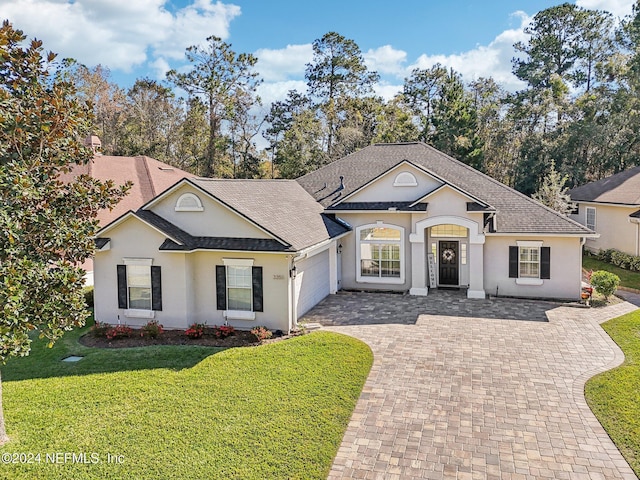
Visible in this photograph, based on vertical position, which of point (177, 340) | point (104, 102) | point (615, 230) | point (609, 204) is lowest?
point (177, 340)

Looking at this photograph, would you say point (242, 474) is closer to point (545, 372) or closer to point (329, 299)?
point (545, 372)

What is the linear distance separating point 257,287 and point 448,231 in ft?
31.4

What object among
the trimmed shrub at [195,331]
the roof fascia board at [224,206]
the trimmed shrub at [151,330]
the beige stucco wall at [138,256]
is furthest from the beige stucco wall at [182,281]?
the trimmed shrub at [195,331]

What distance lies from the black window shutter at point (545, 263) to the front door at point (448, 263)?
344cm

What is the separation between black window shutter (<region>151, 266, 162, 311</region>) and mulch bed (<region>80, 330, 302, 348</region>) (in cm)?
98

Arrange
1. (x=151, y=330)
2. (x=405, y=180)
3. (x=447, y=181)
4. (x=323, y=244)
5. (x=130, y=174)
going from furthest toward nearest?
(x=130, y=174) < (x=405, y=180) < (x=447, y=181) < (x=323, y=244) < (x=151, y=330)

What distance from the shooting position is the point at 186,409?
9.23 m

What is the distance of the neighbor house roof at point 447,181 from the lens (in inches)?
713

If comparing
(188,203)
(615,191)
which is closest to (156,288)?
(188,203)

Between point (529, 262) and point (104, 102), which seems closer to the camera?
point (529, 262)

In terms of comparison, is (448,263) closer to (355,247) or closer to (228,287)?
(355,247)

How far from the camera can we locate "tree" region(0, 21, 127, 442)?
268 inches

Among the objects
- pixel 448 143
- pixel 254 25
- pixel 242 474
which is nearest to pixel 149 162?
pixel 254 25

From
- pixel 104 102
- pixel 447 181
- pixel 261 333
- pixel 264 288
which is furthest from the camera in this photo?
pixel 104 102
